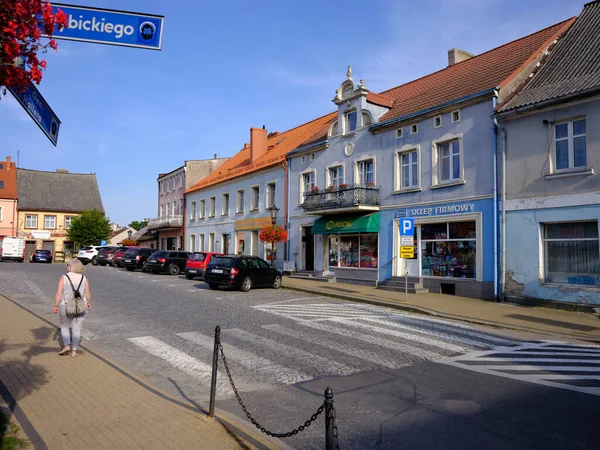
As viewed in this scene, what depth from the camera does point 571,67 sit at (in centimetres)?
1602

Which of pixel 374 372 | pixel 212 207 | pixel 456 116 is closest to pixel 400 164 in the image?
pixel 456 116

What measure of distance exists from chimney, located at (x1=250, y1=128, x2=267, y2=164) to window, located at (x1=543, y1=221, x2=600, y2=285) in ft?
73.8

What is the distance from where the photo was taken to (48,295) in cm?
1662

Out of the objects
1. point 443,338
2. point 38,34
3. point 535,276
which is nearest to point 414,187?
point 535,276

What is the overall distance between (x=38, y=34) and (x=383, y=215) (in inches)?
730

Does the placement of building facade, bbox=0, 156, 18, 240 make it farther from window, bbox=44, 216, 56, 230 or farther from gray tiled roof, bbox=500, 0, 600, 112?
gray tiled roof, bbox=500, 0, 600, 112

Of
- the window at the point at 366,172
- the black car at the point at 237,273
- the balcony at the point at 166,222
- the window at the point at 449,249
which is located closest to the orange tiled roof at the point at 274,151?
the balcony at the point at 166,222

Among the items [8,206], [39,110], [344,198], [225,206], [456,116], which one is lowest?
[39,110]

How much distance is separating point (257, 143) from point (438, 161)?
716 inches

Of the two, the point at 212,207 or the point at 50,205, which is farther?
the point at 50,205

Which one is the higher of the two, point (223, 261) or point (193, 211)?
point (193, 211)

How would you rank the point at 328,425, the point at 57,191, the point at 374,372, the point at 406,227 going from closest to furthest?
the point at 328,425, the point at 374,372, the point at 406,227, the point at 57,191

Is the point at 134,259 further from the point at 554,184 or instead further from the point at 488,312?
the point at 554,184

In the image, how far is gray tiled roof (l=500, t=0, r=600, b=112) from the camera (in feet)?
48.3
